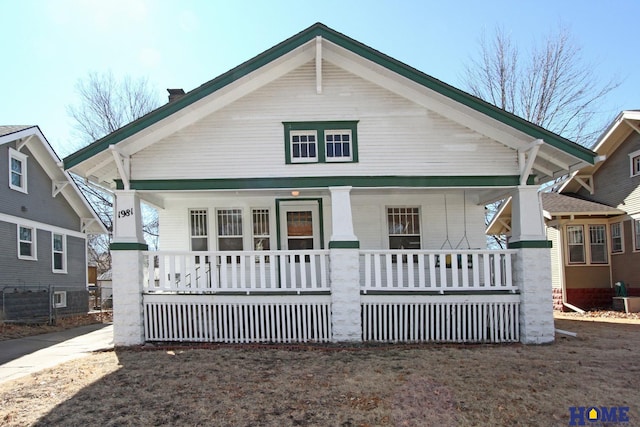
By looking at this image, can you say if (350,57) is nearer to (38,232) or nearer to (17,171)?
(17,171)

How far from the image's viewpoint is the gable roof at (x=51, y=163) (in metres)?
14.9

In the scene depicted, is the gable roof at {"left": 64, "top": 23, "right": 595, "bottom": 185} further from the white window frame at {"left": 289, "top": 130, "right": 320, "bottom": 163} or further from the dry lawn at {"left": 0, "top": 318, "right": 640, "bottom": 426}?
the dry lawn at {"left": 0, "top": 318, "right": 640, "bottom": 426}

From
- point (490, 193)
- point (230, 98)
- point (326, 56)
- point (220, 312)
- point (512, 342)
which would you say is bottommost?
point (512, 342)

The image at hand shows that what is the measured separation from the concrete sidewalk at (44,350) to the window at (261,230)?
3769mm

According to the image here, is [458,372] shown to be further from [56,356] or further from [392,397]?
[56,356]

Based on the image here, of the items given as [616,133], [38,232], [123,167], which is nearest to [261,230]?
[123,167]

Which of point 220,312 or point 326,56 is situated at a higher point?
point 326,56

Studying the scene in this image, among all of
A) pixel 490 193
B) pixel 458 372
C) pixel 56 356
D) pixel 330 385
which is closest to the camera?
pixel 330 385

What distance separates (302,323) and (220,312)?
5.23ft

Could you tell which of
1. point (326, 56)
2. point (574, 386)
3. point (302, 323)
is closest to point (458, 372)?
point (574, 386)

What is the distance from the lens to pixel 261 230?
440 inches

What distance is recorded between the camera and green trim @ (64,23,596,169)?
27.5 ft

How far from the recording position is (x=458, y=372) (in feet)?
21.3

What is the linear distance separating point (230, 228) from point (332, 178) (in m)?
3.45
